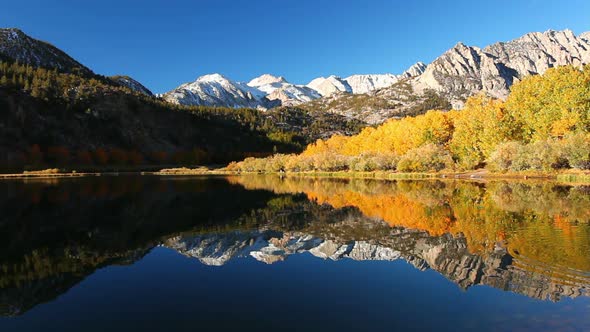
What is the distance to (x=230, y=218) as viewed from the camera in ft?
94.7

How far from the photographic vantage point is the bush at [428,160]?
83688mm

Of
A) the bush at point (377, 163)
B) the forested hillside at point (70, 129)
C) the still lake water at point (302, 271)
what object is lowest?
the still lake water at point (302, 271)

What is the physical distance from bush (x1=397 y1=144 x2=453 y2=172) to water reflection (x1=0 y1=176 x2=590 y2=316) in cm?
4804

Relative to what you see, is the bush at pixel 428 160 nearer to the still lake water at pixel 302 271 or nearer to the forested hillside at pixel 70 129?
the still lake water at pixel 302 271

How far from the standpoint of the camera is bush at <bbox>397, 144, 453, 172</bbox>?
275 feet

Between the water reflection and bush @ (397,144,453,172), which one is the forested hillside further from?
the water reflection

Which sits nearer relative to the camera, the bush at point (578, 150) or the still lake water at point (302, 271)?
the still lake water at point (302, 271)

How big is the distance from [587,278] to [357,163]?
3447 inches

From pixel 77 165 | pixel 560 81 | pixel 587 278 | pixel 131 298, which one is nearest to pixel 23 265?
pixel 131 298

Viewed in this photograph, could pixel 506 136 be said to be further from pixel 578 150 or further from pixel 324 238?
pixel 324 238

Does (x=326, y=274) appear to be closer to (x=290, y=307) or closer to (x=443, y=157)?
(x=290, y=307)

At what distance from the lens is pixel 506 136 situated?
78312 mm

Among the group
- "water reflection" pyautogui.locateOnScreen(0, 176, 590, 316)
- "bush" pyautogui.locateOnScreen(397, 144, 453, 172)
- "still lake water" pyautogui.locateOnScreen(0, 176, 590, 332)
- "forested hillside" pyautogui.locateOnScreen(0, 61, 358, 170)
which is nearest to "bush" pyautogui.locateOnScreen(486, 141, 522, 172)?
"bush" pyautogui.locateOnScreen(397, 144, 453, 172)

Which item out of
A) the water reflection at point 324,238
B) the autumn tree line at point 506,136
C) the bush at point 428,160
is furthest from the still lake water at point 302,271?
the bush at point 428,160
